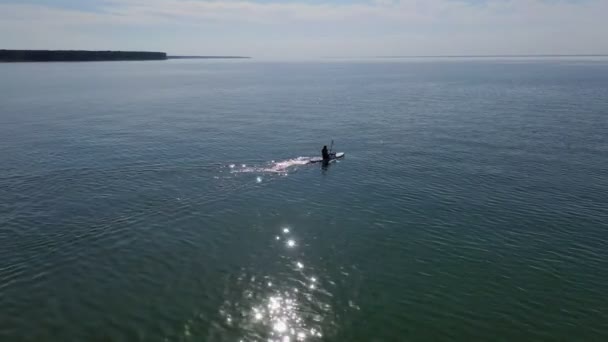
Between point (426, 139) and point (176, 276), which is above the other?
point (426, 139)

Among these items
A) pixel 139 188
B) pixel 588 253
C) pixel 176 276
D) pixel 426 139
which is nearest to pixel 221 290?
pixel 176 276

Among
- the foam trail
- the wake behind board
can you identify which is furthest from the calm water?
the wake behind board

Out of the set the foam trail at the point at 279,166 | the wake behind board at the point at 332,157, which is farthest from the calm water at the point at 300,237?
the wake behind board at the point at 332,157

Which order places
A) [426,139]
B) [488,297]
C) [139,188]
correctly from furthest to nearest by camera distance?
1. [426,139]
2. [139,188]
3. [488,297]

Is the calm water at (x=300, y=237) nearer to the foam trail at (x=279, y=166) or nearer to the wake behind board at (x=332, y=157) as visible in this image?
the foam trail at (x=279, y=166)

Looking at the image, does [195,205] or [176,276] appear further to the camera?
[195,205]

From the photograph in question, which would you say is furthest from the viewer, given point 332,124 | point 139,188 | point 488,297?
point 332,124

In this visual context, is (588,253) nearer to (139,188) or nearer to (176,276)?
(176,276)
